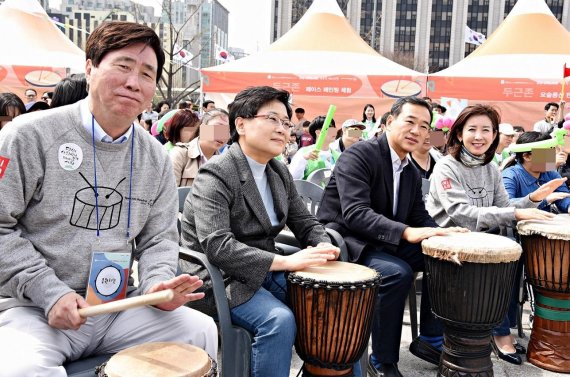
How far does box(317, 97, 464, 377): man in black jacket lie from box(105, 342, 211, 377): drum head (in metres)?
1.54

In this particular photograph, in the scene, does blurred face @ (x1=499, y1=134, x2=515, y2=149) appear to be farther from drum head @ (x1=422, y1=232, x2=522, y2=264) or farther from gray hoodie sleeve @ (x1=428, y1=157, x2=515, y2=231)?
drum head @ (x1=422, y1=232, x2=522, y2=264)

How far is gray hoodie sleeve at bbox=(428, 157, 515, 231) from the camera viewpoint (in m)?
3.56

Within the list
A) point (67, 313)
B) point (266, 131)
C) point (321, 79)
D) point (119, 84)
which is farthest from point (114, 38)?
point (321, 79)

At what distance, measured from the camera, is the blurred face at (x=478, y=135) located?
12.4ft

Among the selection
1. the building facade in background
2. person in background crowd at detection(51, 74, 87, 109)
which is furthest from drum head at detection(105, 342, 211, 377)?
the building facade in background

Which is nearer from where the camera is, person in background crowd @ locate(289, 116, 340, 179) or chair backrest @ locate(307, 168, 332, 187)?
chair backrest @ locate(307, 168, 332, 187)

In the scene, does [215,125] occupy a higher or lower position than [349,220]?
higher

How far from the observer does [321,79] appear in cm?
1163

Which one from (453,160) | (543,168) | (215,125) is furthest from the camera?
(215,125)

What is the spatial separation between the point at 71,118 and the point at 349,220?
5.39ft

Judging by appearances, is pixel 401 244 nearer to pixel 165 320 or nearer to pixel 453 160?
pixel 453 160

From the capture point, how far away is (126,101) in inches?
85.5

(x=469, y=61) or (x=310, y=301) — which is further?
(x=469, y=61)

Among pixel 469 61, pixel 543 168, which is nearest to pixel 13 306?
pixel 543 168
